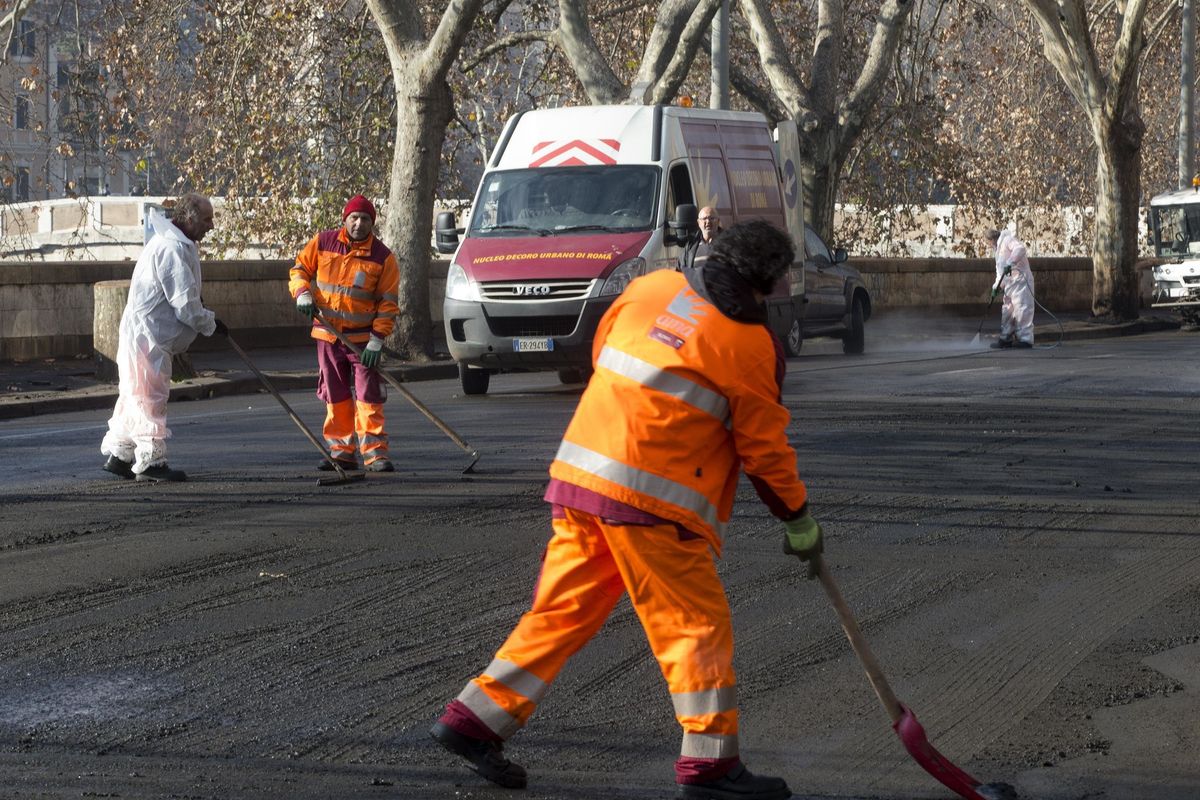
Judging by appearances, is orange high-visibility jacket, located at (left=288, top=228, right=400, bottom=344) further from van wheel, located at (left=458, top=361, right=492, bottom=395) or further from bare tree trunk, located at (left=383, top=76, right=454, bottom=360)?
bare tree trunk, located at (left=383, top=76, right=454, bottom=360)

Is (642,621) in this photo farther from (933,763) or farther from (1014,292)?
(1014,292)

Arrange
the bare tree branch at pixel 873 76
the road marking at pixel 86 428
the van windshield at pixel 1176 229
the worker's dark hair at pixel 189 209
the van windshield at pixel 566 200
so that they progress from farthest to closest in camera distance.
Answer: the van windshield at pixel 1176 229 < the bare tree branch at pixel 873 76 < the van windshield at pixel 566 200 < the road marking at pixel 86 428 < the worker's dark hair at pixel 189 209

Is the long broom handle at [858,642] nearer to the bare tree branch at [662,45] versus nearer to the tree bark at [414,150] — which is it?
the tree bark at [414,150]

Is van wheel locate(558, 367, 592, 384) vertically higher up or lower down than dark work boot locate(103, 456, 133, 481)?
higher up

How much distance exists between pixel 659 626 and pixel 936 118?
30202mm

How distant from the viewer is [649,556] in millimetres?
4547

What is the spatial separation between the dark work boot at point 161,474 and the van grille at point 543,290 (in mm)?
6041

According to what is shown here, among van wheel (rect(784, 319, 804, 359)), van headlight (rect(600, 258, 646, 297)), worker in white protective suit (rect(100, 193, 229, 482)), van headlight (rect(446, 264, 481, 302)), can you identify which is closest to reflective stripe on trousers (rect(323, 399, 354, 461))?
worker in white protective suit (rect(100, 193, 229, 482))

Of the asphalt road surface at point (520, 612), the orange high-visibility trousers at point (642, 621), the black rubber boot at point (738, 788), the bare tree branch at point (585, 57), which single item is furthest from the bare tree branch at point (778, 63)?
the black rubber boot at point (738, 788)

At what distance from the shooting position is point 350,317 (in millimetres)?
10773

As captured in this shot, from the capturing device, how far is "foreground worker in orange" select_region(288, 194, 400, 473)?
1072cm

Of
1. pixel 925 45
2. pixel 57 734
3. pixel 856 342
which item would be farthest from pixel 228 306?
pixel 57 734

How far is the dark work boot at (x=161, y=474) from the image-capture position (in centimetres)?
1042

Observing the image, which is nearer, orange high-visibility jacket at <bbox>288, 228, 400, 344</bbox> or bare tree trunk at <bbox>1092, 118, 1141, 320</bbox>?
orange high-visibility jacket at <bbox>288, 228, 400, 344</bbox>
